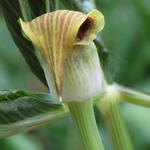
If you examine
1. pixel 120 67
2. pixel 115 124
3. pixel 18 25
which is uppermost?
pixel 18 25

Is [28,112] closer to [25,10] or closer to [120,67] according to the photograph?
[25,10]

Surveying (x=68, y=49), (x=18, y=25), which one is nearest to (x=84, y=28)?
(x=68, y=49)

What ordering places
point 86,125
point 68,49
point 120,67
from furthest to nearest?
point 120,67 < point 86,125 < point 68,49

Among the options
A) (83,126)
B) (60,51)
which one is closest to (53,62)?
(60,51)

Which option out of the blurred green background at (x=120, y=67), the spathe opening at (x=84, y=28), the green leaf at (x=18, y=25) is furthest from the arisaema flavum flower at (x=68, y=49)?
the blurred green background at (x=120, y=67)

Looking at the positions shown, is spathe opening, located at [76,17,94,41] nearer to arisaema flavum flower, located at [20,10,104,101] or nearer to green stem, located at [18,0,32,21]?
arisaema flavum flower, located at [20,10,104,101]

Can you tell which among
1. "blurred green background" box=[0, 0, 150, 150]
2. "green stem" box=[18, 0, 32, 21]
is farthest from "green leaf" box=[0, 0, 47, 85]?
"blurred green background" box=[0, 0, 150, 150]

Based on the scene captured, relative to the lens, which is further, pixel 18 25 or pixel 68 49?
pixel 18 25
